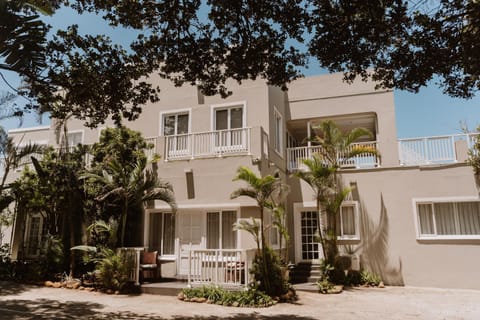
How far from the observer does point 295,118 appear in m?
17.4

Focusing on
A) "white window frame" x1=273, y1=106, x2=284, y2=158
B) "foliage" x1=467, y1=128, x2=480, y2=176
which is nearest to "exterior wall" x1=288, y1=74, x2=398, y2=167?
"white window frame" x1=273, y1=106, x2=284, y2=158

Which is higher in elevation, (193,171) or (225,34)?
(225,34)

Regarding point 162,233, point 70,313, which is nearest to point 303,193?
point 162,233

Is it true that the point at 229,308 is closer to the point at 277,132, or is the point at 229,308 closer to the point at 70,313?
the point at 70,313

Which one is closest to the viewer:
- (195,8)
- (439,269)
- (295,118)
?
(195,8)

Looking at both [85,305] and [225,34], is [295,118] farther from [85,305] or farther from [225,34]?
[85,305]

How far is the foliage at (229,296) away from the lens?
32.5 ft

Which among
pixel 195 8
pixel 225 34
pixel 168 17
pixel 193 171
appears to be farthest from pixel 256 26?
pixel 193 171

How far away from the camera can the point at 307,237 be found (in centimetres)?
1518

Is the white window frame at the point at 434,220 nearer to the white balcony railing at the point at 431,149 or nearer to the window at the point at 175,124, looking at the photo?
the white balcony railing at the point at 431,149

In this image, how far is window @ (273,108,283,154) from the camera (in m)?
15.2

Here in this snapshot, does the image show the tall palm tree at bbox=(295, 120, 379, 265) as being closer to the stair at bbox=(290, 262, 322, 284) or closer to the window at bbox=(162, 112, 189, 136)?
the stair at bbox=(290, 262, 322, 284)

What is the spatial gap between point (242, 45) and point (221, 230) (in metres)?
7.13

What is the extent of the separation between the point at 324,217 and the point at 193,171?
5.63 m
